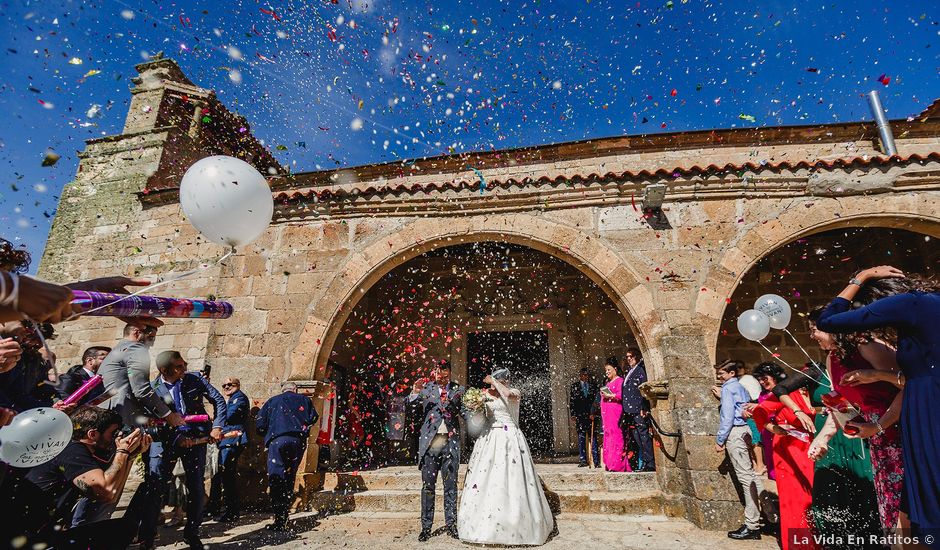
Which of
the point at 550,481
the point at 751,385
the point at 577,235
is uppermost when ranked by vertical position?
the point at 577,235

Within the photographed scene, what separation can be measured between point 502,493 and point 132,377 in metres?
3.35

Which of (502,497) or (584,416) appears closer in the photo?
(502,497)

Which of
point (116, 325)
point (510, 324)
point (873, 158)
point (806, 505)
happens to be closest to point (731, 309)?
point (873, 158)

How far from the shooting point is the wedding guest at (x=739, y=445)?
4188 mm

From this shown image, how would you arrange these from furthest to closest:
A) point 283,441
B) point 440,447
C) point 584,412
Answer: point 584,412 → point 283,441 → point 440,447

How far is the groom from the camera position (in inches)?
171

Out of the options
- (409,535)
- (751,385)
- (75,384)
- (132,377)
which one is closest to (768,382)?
(751,385)

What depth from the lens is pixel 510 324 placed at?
9000 millimetres

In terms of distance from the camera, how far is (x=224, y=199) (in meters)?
2.94

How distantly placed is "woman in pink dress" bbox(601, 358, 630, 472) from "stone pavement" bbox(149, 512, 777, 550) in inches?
47.7

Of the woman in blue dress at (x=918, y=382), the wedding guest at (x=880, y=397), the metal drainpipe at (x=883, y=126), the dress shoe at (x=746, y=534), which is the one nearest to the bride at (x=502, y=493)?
the dress shoe at (x=746, y=534)

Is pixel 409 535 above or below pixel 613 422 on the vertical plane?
below

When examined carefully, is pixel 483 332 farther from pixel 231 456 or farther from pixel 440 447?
pixel 231 456

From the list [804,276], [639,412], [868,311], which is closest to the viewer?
[868,311]
